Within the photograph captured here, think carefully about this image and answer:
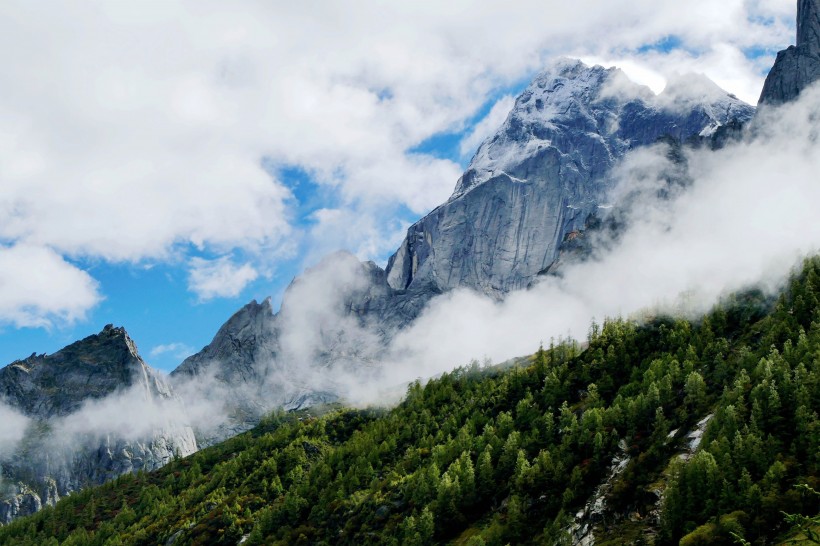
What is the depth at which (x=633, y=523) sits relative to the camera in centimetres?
12469

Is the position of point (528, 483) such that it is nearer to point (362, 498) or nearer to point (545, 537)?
point (545, 537)

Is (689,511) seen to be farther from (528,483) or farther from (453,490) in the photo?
(453,490)

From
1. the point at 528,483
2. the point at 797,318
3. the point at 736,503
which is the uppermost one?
the point at 797,318

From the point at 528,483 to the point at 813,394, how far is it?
62.7m

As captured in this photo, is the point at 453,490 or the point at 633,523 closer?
the point at 633,523

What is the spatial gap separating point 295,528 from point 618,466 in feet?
311

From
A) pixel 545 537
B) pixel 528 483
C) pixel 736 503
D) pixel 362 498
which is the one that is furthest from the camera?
pixel 362 498

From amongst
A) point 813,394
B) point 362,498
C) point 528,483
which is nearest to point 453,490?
point 528,483

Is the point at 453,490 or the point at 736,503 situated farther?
the point at 453,490

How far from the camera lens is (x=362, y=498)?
192m

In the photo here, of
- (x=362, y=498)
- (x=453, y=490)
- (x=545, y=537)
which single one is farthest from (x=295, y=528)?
(x=545, y=537)

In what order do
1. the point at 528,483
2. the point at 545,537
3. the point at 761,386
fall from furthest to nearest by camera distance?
the point at 528,483
the point at 761,386
the point at 545,537

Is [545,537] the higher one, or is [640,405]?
[640,405]

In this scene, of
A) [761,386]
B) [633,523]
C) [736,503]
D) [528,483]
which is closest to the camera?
[736,503]
